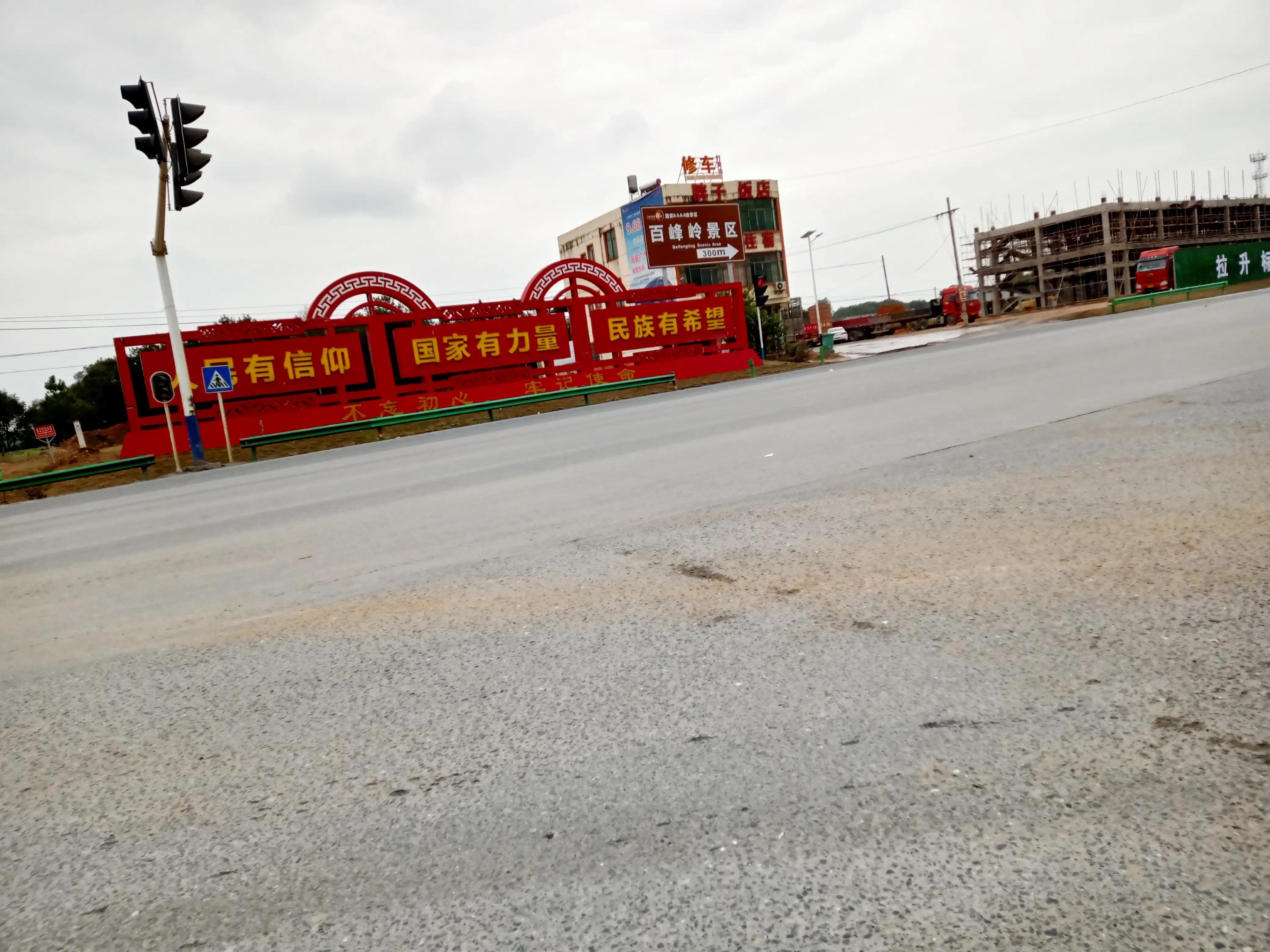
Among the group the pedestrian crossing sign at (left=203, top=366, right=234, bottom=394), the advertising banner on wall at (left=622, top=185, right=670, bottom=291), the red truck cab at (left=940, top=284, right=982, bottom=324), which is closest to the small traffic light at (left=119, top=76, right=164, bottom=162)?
the pedestrian crossing sign at (left=203, top=366, right=234, bottom=394)

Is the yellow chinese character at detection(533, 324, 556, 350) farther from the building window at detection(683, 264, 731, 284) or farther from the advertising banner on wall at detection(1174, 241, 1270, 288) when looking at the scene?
the advertising banner on wall at detection(1174, 241, 1270, 288)

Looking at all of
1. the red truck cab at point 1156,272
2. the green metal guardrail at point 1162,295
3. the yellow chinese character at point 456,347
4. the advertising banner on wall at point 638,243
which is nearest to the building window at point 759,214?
the advertising banner on wall at point 638,243

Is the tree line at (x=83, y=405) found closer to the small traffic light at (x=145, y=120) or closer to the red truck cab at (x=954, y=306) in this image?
the small traffic light at (x=145, y=120)

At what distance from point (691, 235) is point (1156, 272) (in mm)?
27352

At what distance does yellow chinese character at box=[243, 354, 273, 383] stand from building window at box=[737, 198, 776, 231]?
5013 cm

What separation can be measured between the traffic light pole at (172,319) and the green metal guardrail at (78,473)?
4.50ft

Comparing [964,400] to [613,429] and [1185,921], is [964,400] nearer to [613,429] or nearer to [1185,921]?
[613,429]

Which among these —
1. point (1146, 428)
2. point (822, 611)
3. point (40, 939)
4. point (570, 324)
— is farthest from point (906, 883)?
point (570, 324)

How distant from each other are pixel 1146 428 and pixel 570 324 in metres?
22.1

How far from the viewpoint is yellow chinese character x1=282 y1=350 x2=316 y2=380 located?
2248 cm

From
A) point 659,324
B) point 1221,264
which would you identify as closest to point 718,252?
point 659,324

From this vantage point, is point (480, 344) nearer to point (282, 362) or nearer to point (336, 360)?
point (336, 360)

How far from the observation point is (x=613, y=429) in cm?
1388

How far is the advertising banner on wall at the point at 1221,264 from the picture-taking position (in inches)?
1789
